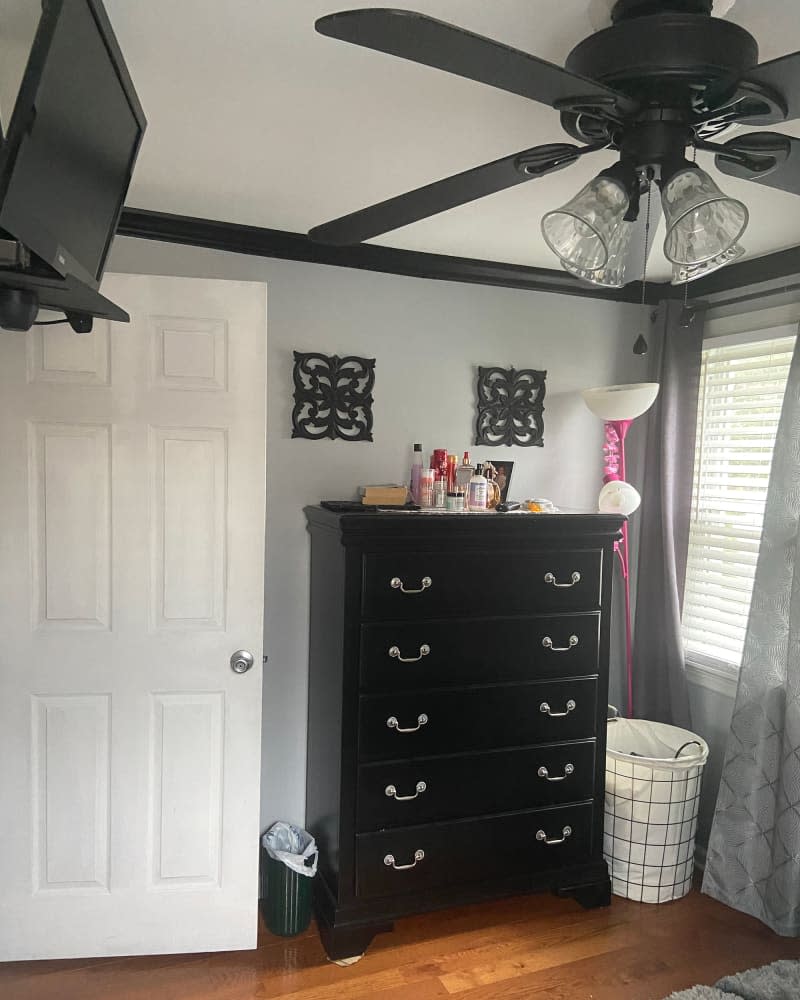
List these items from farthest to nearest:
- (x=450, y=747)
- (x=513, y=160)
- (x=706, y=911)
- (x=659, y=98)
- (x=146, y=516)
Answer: (x=706, y=911)
(x=450, y=747)
(x=146, y=516)
(x=513, y=160)
(x=659, y=98)

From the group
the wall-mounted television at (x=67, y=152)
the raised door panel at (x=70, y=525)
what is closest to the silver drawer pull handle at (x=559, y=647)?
the raised door panel at (x=70, y=525)

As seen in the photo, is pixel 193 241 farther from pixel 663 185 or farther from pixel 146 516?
pixel 663 185

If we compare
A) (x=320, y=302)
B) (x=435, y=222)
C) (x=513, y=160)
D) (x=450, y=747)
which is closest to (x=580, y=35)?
(x=513, y=160)

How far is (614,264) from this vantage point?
1.40 m

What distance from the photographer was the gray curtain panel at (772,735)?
2.60 m

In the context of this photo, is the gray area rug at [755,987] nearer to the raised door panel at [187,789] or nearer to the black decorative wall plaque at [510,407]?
the raised door panel at [187,789]

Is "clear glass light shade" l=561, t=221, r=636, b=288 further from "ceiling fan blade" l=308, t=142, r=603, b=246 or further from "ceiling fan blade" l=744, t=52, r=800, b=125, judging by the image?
"ceiling fan blade" l=744, t=52, r=800, b=125

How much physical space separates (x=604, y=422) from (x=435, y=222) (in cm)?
121

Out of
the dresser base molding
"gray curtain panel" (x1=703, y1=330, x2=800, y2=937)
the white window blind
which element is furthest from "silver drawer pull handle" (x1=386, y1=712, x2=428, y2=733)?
the white window blind

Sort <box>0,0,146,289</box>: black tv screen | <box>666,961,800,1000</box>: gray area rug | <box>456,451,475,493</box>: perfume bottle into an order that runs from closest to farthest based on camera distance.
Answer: <box>0,0,146,289</box>: black tv screen, <box>666,961,800,1000</box>: gray area rug, <box>456,451,475,493</box>: perfume bottle

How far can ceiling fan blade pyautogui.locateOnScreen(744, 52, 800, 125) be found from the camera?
1.05 meters

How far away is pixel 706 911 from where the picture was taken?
9.20 feet

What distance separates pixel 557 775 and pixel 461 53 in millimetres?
2337

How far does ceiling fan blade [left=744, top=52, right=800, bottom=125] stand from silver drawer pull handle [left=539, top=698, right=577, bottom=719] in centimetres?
199
